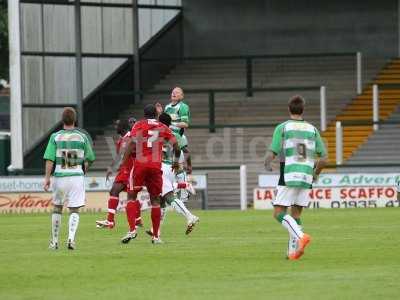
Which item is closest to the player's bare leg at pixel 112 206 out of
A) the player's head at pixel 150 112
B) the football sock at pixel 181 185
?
the football sock at pixel 181 185

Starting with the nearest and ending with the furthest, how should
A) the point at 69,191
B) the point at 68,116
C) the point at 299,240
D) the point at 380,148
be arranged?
the point at 299,240 < the point at 68,116 < the point at 69,191 < the point at 380,148

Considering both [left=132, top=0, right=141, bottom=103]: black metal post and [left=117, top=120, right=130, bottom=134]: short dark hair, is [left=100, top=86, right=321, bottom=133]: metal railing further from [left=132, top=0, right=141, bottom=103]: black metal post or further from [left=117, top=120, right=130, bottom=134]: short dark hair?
[left=117, top=120, right=130, bottom=134]: short dark hair

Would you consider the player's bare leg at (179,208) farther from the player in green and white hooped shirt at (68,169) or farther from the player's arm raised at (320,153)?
the player's arm raised at (320,153)

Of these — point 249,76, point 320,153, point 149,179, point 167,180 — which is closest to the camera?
point 320,153

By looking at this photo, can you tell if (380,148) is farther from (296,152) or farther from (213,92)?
(296,152)

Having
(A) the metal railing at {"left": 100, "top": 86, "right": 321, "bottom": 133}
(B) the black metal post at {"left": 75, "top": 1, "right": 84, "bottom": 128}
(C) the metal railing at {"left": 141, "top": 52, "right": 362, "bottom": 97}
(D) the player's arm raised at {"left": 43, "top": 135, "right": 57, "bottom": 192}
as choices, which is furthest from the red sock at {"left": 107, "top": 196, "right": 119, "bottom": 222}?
(C) the metal railing at {"left": 141, "top": 52, "right": 362, "bottom": 97}

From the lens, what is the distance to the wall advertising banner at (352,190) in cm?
3488

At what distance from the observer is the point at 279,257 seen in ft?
54.6

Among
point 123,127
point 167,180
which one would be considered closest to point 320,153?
point 167,180

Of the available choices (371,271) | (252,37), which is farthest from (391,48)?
(371,271)

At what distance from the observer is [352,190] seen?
35.1 metres

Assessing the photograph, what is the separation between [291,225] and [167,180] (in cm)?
530

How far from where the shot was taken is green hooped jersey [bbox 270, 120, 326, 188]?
16.2 metres

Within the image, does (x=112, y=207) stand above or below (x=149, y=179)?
below
